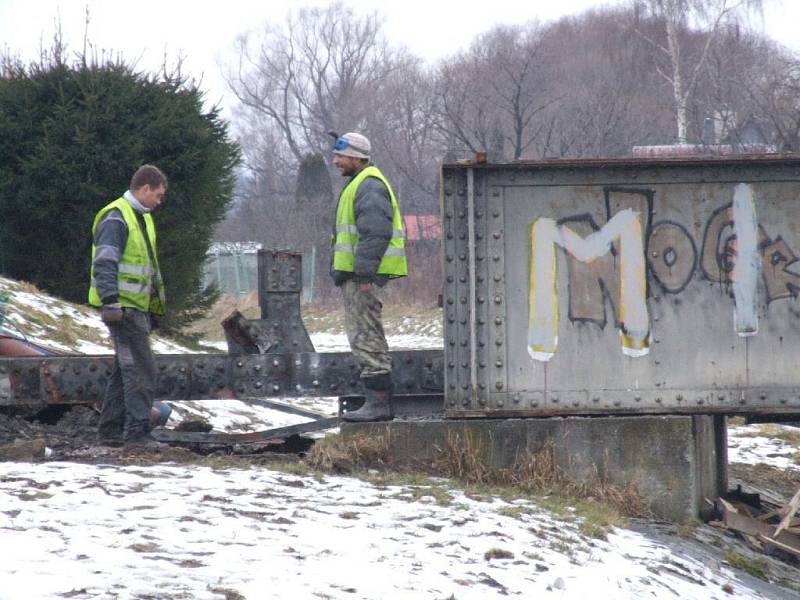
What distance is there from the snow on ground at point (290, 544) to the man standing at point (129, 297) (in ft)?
2.89

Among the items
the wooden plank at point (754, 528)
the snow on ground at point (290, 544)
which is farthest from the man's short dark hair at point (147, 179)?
the wooden plank at point (754, 528)

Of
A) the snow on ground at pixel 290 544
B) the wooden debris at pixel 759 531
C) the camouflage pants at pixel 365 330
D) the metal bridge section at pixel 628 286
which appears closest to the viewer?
the snow on ground at pixel 290 544

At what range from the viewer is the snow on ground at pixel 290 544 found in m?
4.85

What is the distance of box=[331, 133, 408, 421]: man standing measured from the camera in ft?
25.3

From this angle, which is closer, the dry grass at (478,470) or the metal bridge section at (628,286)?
the dry grass at (478,470)

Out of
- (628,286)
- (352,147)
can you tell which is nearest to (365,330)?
(352,147)

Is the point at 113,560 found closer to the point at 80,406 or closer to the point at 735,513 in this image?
the point at 735,513

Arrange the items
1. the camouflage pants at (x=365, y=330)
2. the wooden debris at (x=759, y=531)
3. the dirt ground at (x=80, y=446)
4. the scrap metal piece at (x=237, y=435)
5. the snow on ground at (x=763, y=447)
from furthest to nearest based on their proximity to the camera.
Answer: the snow on ground at (x=763, y=447) < the scrap metal piece at (x=237, y=435) < the camouflage pants at (x=365, y=330) < the wooden debris at (x=759, y=531) < the dirt ground at (x=80, y=446)

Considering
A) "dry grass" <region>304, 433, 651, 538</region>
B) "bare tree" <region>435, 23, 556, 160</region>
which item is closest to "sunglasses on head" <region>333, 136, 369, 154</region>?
"dry grass" <region>304, 433, 651, 538</region>

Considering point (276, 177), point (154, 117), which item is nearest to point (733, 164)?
point (154, 117)

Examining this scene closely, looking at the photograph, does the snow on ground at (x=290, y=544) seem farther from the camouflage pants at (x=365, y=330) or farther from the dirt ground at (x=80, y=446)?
the camouflage pants at (x=365, y=330)

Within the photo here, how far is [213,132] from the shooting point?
1656 cm

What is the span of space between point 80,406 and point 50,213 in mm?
6156

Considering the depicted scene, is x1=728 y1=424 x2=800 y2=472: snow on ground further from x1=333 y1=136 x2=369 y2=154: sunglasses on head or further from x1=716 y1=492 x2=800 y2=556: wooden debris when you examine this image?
x1=333 y1=136 x2=369 y2=154: sunglasses on head
